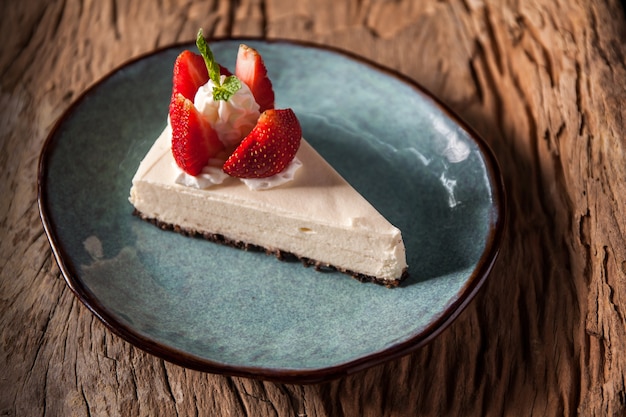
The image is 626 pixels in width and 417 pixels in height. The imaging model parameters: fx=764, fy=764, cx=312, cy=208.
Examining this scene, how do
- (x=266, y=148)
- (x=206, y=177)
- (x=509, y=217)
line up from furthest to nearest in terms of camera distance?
(x=509, y=217) → (x=206, y=177) → (x=266, y=148)

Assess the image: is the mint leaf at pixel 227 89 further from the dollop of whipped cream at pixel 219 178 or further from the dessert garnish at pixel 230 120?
the dollop of whipped cream at pixel 219 178

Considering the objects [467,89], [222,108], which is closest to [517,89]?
[467,89]

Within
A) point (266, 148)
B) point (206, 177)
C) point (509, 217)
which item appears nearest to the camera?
point (266, 148)

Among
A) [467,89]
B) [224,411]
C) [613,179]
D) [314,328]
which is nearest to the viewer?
[224,411]

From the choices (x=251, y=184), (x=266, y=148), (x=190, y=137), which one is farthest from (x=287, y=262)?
(x=190, y=137)

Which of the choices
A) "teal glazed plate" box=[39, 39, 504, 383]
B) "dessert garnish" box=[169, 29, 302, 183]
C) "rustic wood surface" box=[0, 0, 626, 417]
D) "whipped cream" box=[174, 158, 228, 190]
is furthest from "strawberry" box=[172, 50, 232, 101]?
"rustic wood surface" box=[0, 0, 626, 417]

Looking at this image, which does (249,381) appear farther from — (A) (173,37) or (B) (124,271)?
(A) (173,37)

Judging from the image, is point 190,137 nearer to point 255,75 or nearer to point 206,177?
point 206,177

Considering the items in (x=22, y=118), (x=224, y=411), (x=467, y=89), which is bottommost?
(x=224, y=411)
